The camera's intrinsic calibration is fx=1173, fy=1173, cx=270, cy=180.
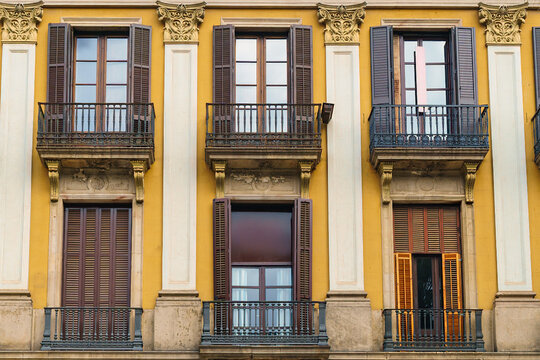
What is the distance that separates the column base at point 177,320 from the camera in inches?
898

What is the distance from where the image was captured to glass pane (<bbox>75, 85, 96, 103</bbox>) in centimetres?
2462

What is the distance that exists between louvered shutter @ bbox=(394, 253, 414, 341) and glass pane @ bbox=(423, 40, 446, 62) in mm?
4368

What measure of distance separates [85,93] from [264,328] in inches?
248

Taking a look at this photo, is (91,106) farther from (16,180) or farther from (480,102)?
(480,102)

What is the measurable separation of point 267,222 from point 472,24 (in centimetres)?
608

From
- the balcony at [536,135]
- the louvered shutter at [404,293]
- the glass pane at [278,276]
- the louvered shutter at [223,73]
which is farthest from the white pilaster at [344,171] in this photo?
the balcony at [536,135]

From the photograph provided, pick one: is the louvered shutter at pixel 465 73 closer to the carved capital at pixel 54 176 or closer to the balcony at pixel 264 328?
Answer: the balcony at pixel 264 328

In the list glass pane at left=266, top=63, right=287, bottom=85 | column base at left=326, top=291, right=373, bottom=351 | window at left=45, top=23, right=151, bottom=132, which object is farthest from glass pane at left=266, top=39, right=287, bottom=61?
column base at left=326, top=291, right=373, bottom=351

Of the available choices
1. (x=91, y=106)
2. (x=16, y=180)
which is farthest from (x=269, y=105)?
(x=16, y=180)

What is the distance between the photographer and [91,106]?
968 inches

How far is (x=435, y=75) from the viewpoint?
24.9 metres

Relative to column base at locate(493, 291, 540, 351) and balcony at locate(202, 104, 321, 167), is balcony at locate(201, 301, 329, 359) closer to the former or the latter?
balcony at locate(202, 104, 321, 167)

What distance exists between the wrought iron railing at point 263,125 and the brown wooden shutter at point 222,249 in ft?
4.22

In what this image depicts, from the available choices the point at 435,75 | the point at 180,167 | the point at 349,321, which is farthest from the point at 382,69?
the point at 349,321
